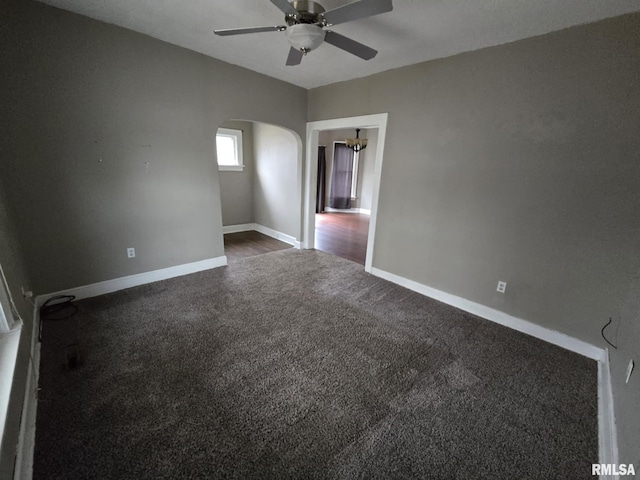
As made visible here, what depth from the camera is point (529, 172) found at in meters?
2.23

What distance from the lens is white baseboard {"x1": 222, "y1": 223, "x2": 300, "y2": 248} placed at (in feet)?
15.7

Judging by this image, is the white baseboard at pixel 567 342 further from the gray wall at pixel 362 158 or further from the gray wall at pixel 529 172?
the gray wall at pixel 362 158

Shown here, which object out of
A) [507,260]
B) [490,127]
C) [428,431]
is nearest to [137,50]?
[490,127]

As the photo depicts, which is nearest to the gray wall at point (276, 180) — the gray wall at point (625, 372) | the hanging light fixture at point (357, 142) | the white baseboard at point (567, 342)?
the white baseboard at point (567, 342)

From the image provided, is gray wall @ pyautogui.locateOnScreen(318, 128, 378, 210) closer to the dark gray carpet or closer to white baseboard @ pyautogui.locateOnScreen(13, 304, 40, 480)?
the dark gray carpet

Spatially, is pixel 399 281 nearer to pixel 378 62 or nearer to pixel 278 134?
pixel 378 62

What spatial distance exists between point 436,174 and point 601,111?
1221mm

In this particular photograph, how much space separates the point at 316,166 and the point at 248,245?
1.81 metres

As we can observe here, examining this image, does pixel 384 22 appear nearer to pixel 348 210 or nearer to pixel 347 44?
pixel 347 44

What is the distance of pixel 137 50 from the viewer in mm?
2506

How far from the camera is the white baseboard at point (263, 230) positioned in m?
4.78

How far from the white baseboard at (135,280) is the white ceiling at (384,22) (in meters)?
2.38

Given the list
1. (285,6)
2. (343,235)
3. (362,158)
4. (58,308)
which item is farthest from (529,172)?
(362,158)

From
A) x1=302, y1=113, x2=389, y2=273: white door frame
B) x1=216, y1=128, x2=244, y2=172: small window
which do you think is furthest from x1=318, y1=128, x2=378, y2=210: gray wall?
x1=302, y1=113, x2=389, y2=273: white door frame
